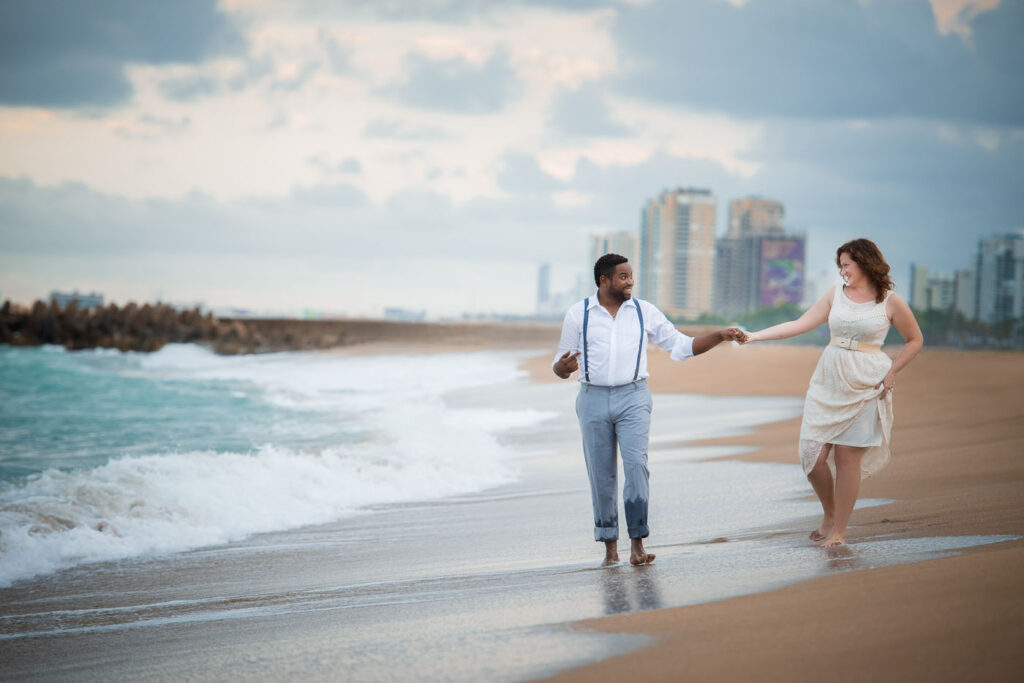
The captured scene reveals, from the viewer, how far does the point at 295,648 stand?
13.7 feet

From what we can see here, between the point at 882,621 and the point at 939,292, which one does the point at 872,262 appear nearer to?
the point at 882,621

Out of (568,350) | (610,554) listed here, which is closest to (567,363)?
(568,350)

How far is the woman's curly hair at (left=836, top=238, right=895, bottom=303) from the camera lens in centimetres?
542

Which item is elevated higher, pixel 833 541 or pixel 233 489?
pixel 833 541

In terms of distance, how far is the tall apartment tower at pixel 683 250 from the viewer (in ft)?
599

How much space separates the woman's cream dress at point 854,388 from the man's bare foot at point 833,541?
19.7 inches

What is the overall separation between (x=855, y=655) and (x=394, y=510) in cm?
585

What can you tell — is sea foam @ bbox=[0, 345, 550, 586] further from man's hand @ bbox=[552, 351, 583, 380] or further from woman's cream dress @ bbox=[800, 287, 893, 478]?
woman's cream dress @ bbox=[800, 287, 893, 478]

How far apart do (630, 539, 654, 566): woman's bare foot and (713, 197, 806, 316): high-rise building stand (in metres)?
156

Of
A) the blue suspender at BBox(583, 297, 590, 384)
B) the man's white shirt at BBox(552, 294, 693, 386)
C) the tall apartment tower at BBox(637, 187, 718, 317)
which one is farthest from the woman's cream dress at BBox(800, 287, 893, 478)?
the tall apartment tower at BBox(637, 187, 718, 317)

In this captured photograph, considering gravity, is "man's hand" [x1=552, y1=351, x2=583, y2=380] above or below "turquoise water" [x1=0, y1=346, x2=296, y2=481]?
above

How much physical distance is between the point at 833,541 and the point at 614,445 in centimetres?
128

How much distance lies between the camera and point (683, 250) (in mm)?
182625

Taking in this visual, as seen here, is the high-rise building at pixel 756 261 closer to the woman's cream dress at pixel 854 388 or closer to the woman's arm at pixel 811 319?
the woman's arm at pixel 811 319
